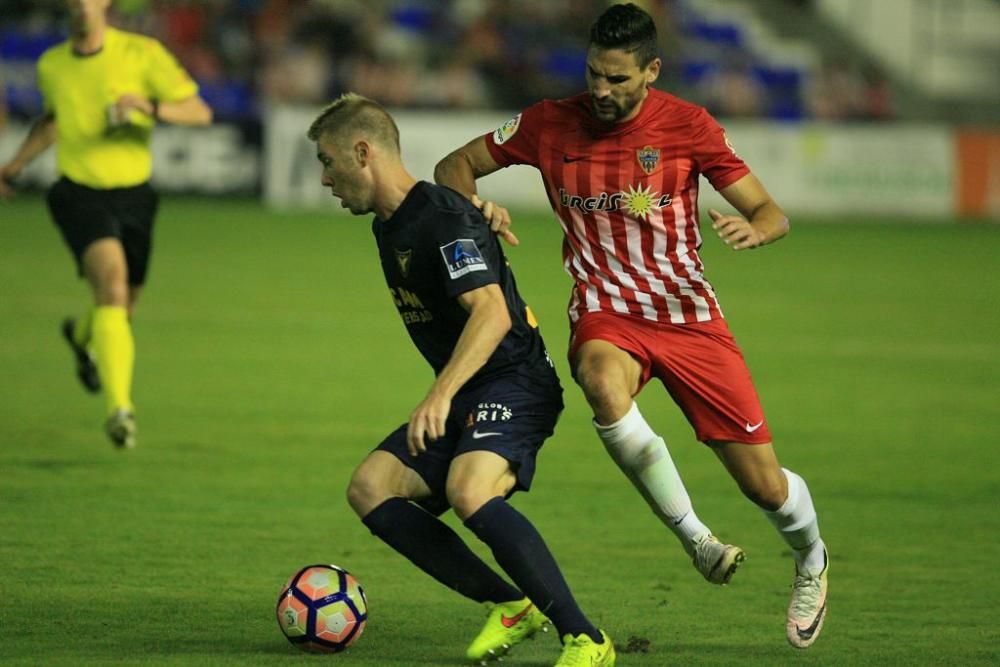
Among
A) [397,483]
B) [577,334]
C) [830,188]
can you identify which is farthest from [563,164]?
[830,188]

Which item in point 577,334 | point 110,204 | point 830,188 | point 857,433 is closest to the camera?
point 577,334

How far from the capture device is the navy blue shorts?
5.13m

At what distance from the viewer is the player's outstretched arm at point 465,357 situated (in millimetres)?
4789

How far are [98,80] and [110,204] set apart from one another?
69 cm

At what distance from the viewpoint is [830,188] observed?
2536cm

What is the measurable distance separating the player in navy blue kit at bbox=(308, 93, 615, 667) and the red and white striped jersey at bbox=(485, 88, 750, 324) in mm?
528

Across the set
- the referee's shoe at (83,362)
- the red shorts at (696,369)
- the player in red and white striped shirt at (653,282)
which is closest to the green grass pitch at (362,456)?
the referee's shoe at (83,362)

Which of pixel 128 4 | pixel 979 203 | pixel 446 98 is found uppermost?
pixel 128 4

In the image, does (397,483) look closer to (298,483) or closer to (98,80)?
(298,483)

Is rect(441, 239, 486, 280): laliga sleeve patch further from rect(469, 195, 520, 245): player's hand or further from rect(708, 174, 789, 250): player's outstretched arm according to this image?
rect(708, 174, 789, 250): player's outstretched arm

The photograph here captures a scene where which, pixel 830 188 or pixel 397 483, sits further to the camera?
pixel 830 188

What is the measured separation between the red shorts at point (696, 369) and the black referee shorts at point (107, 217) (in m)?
3.97

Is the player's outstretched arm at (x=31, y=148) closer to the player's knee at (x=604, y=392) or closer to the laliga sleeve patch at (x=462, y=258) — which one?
the player's knee at (x=604, y=392)

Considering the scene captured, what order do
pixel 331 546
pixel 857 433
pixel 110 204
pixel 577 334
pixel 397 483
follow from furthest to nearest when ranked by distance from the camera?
pixel 857 433 < pixel 110 204 < pixel 331 546 < pixel 577 334 < pixel 397 483
